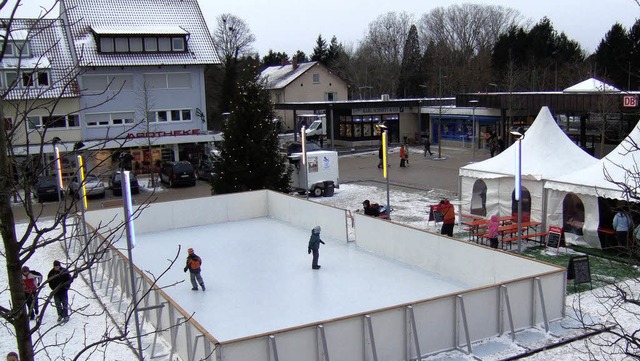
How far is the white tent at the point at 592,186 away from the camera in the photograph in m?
17.2

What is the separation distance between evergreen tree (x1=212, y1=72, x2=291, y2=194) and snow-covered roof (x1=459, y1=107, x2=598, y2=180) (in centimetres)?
902

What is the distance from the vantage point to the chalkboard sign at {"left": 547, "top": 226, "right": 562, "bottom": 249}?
1755 cm

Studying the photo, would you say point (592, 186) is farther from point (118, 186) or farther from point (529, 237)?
point (118, 186)

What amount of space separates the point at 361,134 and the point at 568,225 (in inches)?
1197

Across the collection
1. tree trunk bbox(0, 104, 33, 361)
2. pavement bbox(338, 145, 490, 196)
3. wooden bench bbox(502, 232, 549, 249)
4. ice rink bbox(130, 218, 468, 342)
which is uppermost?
tree trunk bbox(0, 104, 33, 361)

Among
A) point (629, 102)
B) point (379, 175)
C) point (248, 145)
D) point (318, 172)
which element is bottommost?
point (379, 175)

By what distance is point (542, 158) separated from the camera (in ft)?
66.3

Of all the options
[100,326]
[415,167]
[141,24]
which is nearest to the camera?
[100,326]

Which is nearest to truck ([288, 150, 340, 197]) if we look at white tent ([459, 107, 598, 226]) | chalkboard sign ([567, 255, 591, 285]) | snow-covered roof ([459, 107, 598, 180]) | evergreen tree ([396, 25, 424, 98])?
white tent ([459, 107, 598, 226])

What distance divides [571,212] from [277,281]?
32.6ft

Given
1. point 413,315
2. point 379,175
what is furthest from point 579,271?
point 379,175

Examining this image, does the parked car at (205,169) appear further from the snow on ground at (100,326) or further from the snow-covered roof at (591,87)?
the snow-covered roof at (591,87)

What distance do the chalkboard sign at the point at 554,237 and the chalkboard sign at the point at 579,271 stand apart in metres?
→ 3.33

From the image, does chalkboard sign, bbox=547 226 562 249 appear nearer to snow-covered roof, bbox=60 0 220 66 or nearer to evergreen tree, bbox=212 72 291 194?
evergreen tree, bbox=212 72 291 194
